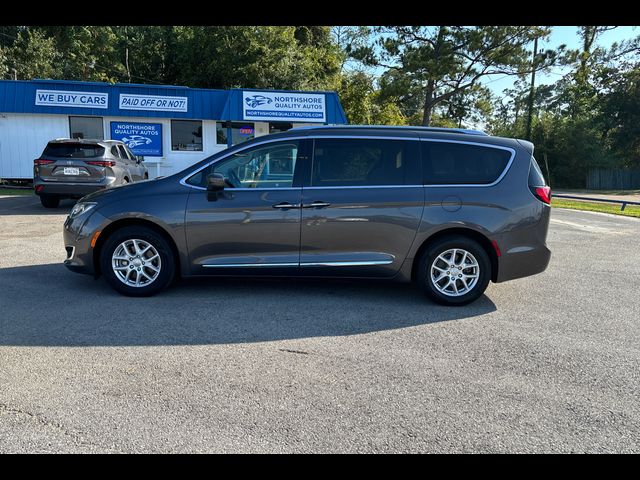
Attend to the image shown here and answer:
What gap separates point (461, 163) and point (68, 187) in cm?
970

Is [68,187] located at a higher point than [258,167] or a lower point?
lower

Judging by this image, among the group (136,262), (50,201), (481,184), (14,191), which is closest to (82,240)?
(136,262)

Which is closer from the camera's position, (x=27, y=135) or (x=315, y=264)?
(x=315, y=264)

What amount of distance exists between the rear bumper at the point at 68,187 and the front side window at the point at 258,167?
284 inches

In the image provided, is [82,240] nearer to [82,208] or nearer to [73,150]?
[82,208]

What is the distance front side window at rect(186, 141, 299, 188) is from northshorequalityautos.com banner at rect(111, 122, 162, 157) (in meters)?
15.6

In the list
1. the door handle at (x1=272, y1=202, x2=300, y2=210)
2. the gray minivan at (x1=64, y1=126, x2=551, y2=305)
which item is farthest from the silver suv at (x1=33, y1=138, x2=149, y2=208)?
the door handle at (x1=272, y1=202, x2=300, y2=210)

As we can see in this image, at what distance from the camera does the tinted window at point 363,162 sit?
5.31 metres

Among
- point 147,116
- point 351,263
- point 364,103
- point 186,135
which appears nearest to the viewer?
point 351,263

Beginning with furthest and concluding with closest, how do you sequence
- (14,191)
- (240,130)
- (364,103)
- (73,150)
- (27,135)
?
(364,103), (240,130), (27,135), (14,191), (73,150)

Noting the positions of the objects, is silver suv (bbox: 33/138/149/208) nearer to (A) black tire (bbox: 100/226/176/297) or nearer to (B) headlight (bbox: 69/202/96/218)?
(B) headlight (bbox: 69/202/96/218)

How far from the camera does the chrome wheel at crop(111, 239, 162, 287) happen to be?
17.5 feet

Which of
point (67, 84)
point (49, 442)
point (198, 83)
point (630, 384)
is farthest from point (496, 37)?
point (49, 442)

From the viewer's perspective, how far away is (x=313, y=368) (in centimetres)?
369
